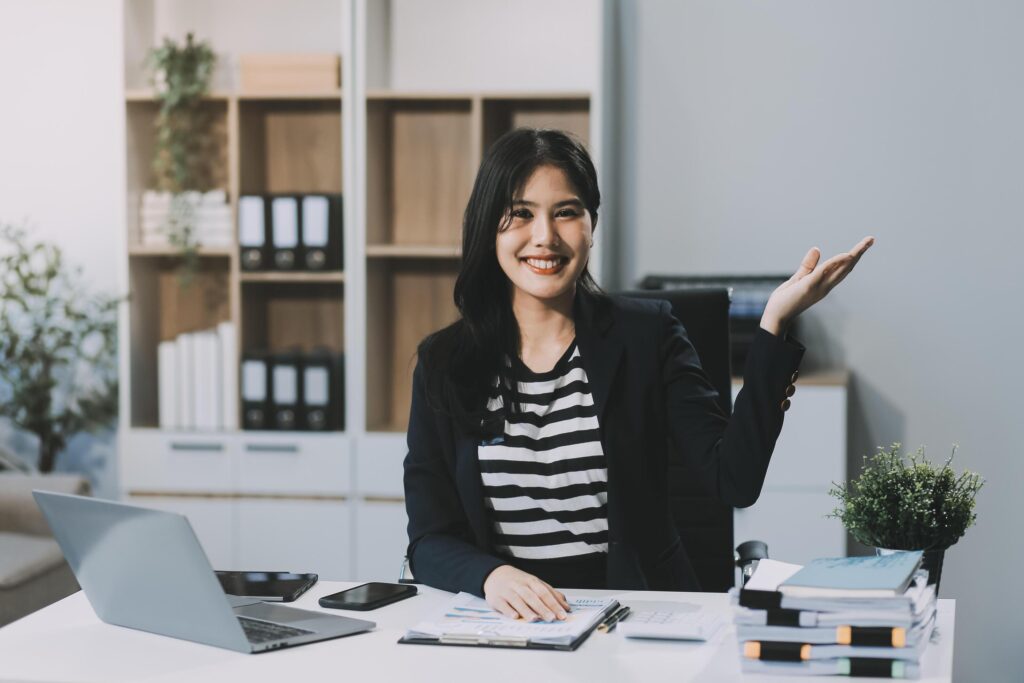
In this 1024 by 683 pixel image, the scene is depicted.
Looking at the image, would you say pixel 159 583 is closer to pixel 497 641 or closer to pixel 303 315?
pixel 497 641

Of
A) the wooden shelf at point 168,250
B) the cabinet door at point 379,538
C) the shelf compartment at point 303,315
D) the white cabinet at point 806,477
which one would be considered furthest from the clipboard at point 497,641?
the shelf compartment at point 303,315

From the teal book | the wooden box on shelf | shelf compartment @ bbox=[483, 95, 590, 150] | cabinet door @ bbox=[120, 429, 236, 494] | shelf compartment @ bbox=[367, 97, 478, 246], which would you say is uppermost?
the wooden box on shelf

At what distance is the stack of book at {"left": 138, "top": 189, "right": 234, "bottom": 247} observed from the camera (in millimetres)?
3896

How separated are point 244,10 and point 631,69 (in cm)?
140

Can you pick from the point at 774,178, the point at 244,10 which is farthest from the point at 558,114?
the point at 244,10

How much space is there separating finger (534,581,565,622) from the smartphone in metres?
0.25

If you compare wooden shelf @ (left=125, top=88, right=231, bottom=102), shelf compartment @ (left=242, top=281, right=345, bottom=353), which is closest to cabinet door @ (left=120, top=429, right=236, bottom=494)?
shelf compartment @ (left=242, top=281, right=345, bottom=353)

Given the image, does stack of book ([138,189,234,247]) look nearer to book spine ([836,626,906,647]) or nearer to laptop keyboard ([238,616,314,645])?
laptop keyboard ([238,616,314,645])

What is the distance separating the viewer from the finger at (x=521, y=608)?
1.62m

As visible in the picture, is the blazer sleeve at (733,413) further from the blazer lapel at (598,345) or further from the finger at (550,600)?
the finger at (550,600)

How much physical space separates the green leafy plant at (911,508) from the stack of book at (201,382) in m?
2.68

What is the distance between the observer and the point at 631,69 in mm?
3998

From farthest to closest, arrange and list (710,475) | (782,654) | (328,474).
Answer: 1. (328,474)
2. (710,475)
3. (782,654)

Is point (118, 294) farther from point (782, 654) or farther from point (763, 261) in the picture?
point (782, 654)
